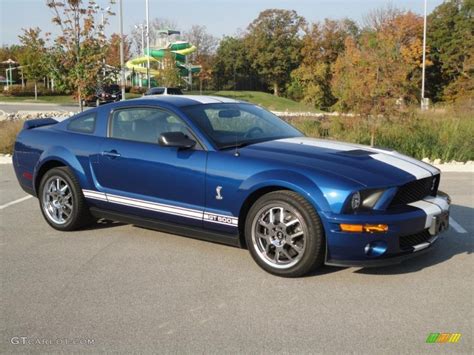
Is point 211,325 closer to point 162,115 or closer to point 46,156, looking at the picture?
point 162,115

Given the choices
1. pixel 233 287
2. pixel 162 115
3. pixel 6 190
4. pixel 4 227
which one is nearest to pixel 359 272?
pixel 233 287

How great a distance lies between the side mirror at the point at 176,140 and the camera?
500 centimetres

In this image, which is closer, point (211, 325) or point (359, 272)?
point (211, 325)

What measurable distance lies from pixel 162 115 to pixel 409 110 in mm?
10444

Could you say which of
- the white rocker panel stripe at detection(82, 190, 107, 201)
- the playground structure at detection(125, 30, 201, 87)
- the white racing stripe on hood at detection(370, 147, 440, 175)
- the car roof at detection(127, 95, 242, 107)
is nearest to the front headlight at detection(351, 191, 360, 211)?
the white racing stripe on hood at detection(370, 147, 440, 175)

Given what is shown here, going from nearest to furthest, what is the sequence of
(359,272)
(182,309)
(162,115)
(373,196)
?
(182,309) → (373,196) → (359,272) → (162,115)

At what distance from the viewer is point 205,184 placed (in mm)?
4918

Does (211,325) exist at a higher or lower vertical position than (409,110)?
lower

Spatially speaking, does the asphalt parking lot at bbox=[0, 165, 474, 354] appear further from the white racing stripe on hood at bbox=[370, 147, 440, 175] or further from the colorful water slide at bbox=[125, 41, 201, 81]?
the colorful water slide at bbox=[125, 41, 201, 81]

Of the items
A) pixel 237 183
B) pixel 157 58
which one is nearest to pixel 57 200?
pixel 237 183

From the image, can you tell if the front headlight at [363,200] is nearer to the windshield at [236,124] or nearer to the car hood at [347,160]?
the car hood at [347,160]

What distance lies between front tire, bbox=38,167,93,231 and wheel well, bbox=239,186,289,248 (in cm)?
203

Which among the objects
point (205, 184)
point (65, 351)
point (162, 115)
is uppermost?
point (162, 115)

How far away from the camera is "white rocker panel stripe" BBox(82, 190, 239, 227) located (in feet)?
15.9
